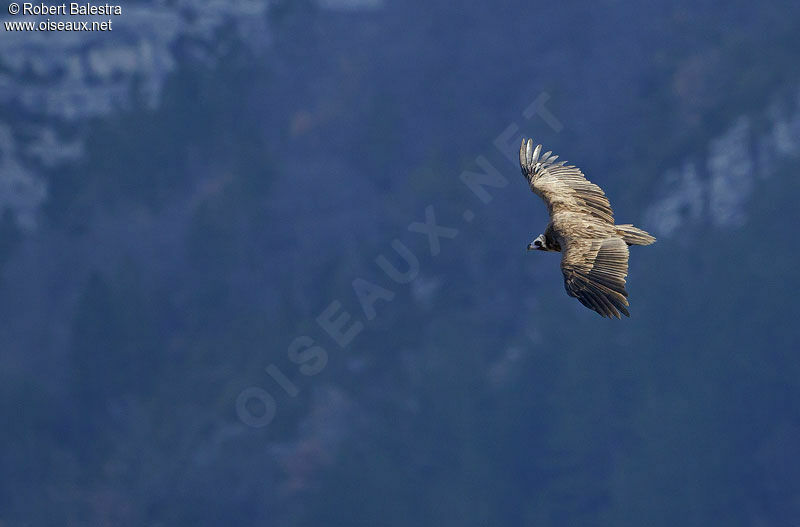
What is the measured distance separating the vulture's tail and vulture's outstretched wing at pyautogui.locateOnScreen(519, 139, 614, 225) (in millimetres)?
2382

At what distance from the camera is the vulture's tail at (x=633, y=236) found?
49.7 meters

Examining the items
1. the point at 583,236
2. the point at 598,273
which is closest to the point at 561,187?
the point at 583,236

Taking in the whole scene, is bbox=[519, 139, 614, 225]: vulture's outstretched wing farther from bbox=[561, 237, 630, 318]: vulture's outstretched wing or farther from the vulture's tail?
bbox=[561, 237, 630, 318]: vulture's outstretched wing

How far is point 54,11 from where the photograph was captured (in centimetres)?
14300

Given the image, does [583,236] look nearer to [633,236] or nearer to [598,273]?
[633,236]

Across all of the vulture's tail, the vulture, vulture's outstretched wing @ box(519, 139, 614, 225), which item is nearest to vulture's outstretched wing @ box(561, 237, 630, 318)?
the vulture

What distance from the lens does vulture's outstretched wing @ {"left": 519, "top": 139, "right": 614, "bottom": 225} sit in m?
54.6

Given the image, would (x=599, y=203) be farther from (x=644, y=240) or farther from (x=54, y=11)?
(x=54, y=11)

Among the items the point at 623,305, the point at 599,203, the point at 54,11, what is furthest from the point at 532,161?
the point at 54,11

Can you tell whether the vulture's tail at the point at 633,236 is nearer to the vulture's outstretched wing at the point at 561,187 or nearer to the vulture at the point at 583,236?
the vulture at the point at 583,236

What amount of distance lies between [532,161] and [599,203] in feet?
16.3

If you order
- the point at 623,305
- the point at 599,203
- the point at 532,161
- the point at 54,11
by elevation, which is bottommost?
the point at 623,305

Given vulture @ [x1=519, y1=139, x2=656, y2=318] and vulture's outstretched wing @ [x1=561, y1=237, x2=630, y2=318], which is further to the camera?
vulture @ [x1=519, y1=139, x2=656, y2=318]

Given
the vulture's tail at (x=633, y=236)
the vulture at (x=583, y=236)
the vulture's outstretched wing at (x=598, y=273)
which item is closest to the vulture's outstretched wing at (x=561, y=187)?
the vulture at (x=583, y=236)
